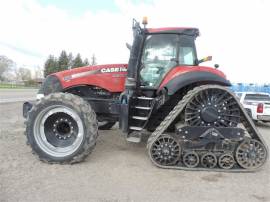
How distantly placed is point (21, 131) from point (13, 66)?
8824cm

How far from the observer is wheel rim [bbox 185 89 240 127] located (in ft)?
18.5

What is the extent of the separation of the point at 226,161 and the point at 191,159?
2.11ft

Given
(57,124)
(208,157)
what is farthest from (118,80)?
(208,157)

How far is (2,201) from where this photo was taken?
3820mm

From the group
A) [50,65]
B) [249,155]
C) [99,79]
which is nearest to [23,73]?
[50,65]

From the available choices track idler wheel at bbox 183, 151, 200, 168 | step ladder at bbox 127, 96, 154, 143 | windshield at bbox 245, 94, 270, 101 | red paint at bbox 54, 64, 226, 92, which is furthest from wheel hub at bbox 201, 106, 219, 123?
windshield at bbox 245, 94, 270, 101

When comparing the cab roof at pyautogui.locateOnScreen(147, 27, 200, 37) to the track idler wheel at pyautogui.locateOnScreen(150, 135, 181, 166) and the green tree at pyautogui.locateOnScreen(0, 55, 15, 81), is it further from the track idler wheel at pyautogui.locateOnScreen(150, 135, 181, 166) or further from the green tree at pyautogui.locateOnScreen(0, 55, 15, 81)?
the green tree at pyautogui.locateOnScreen(0, 55, 15, 81)

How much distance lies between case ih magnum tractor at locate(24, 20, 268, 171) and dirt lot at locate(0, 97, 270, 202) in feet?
0.92

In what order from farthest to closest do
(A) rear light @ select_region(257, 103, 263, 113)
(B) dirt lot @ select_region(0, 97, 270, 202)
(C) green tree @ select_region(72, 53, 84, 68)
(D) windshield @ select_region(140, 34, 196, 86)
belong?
(C) green tree @ select_region(72, 53, 84, 68) → (A) rear light @ select_region(257, 103, 263, 113) → (D) windshield @ select_region(140, 34, 196, 86) → (B) dirt lot @ select_region(0, 97, 270, 202)

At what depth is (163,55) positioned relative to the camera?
20.2 feet

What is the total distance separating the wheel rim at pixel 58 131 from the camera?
5668 millimetres

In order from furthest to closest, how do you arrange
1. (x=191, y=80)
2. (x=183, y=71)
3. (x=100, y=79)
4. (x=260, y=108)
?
(x=260, y=108)
(x=100, y=79)
(x=183, y=71)
(x=191, y=80)

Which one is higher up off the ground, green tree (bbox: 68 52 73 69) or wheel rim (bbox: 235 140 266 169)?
green tree (bbox: 68 52 73 69)

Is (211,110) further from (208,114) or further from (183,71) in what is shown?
(183,71)
